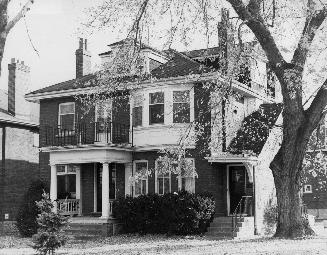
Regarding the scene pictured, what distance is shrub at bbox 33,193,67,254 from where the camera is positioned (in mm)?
18016

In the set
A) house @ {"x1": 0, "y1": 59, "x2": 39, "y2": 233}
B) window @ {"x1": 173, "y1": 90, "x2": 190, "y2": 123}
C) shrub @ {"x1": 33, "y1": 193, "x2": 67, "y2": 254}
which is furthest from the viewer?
house @ {"x1": 0, "y1": 59, "x2": 39, "y2": 233}

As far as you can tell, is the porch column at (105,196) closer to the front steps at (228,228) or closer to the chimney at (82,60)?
the front steps at (228,228)

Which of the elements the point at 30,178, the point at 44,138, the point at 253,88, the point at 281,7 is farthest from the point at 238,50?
the point at 30,178

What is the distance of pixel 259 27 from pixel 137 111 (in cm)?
1028

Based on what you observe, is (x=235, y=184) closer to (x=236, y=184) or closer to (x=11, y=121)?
(x=236, y=184)

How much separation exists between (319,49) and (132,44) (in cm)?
630

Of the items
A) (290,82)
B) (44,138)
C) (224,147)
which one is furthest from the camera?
(44,138)

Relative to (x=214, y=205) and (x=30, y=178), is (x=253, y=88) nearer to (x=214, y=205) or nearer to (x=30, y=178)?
(x=214, y=205)

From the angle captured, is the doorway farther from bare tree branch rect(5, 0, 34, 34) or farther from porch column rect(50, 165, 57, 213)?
bare tree branch rect(5, 0, 34, 34)

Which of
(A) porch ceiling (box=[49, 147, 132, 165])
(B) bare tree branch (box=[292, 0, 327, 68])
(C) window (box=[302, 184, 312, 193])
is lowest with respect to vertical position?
(C) window (box=[302, 184, 312, 193])

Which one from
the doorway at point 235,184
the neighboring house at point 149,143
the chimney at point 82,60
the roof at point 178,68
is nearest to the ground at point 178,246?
the neighboring house at point 149,143

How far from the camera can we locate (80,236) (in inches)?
1034

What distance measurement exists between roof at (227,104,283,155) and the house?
12937 millimetres

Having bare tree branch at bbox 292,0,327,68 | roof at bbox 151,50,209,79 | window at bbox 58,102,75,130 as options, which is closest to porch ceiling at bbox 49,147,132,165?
window at bbox 58,102,75,130
